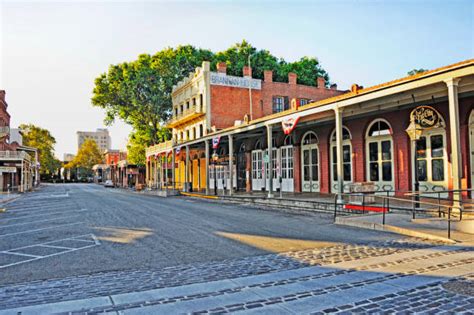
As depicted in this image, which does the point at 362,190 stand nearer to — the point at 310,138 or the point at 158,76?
the point at 310,138

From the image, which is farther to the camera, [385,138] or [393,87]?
[385,138]

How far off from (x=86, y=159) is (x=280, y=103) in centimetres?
8951

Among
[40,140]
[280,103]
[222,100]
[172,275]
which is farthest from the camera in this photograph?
[40,140]

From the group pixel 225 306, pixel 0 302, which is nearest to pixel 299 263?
pixel 225 306

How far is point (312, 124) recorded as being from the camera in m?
21.5

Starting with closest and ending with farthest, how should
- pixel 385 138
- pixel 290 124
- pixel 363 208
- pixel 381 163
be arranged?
pixel 363 208 < pixel 290 124 < pixel 385 138 < pixel 381 163

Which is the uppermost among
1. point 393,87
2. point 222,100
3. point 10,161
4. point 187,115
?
point 222,100

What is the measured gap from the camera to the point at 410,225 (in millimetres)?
10172

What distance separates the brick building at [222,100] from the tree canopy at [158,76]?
5.57m

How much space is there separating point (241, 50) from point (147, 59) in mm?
12067

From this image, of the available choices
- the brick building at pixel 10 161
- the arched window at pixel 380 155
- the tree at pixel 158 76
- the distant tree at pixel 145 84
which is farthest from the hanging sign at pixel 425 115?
the brick building at pixel 10 161

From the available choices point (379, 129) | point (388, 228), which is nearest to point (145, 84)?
point (379, 129)

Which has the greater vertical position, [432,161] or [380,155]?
[380,155]

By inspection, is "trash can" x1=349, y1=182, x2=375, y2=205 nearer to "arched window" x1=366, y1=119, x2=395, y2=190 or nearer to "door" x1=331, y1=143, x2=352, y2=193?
"arched window" x1=366, y1=119, x2=395, y2=190
